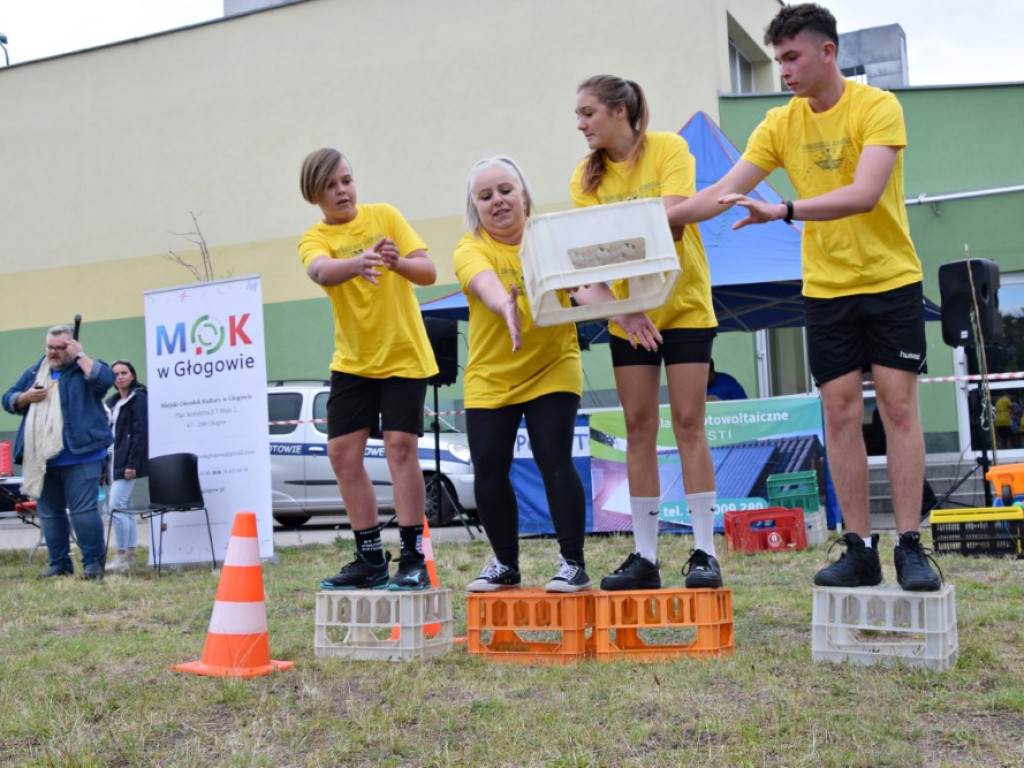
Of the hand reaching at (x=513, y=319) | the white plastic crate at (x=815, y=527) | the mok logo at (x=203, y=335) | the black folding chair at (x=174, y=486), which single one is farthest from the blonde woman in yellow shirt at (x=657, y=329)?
the black folding chair at (x=174, y=486)

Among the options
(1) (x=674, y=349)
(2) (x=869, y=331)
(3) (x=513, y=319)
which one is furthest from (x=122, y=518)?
(2) (x=869, y=331)

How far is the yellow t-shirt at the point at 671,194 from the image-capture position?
13.4 ft

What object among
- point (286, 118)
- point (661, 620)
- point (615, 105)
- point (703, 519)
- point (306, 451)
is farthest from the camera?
point (286, 118)

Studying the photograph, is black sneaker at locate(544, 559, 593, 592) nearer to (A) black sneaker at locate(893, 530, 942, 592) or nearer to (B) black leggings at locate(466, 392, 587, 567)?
(B) black leggings at locate(466, 392, 587, 567)

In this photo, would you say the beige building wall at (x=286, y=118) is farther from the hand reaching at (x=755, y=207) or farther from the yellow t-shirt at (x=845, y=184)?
the hand reaching at (x=755, y=207)

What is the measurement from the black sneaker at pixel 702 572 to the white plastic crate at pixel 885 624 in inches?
15.0

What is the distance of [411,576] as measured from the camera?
4.41m

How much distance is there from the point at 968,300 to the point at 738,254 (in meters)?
1.94

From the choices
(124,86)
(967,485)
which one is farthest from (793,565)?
(124,86)

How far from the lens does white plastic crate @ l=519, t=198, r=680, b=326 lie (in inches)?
139

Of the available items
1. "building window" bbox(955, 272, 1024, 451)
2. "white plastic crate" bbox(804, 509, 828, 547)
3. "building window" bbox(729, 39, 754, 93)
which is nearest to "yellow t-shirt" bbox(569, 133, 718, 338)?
"white plastic crate" bbox(804, 509, 828, 547)

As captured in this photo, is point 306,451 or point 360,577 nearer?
point 360,577

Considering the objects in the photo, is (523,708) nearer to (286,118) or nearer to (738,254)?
(738,254)

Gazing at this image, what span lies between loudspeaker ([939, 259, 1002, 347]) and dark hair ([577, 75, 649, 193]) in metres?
5.73
